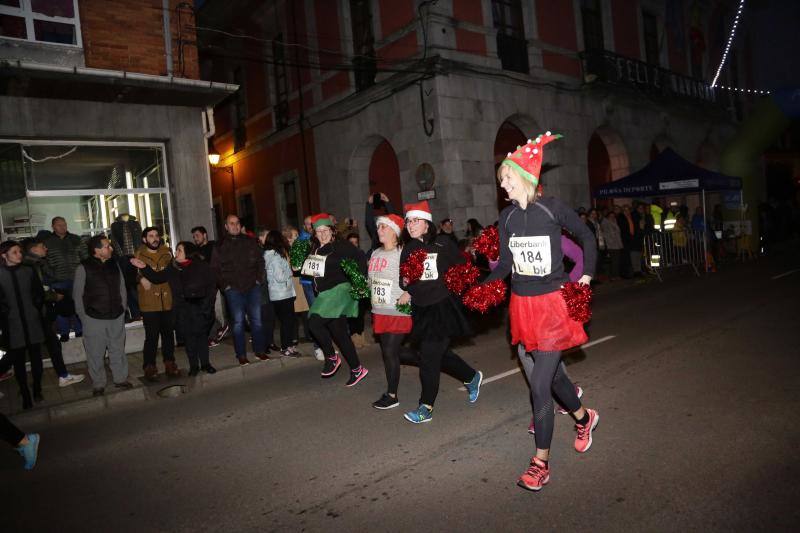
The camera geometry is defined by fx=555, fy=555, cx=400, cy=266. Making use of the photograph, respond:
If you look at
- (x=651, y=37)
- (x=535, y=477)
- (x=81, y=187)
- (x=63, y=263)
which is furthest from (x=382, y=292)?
(x=651, y=37)

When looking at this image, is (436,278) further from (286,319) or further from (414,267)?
(286,319)

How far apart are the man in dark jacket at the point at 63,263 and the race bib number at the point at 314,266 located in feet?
15.5

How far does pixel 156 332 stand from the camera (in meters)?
7.62

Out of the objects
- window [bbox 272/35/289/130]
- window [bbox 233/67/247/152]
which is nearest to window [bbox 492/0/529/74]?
window [bbox 272/35/289/130]

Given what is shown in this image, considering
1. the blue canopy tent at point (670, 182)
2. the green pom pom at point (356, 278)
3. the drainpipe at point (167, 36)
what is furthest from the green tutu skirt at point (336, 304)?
the blue canopy tent at point (670, 182)

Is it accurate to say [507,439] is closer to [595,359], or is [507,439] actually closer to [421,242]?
[421,242]

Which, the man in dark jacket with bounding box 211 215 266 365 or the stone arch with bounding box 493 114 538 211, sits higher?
the stone arch with bounding box 493 114 538 211

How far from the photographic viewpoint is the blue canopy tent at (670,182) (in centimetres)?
1490

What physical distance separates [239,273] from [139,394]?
2039 millimetres

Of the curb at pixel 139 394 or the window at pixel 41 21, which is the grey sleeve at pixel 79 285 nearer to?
the curb at pixel 139 394

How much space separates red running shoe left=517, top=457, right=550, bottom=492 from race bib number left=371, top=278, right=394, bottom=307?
2.12 m

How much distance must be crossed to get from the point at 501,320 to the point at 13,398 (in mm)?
7622

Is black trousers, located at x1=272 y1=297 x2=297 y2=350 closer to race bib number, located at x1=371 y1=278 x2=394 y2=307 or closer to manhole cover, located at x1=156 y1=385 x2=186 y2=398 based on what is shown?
manhole cover, located at x1=156 y1=385 x2=186 y2=398

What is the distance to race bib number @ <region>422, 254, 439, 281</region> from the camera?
191 inches
